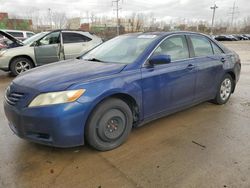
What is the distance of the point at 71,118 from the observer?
8.89ft

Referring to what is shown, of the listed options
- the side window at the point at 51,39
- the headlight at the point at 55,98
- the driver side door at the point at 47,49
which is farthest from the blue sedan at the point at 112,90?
the side window at the point at 51,39

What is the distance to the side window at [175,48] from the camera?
371cm

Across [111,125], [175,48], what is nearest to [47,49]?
[175,48]

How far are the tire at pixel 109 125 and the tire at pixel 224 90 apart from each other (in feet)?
7.90

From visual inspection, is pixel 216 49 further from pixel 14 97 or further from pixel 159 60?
pixel 14 97

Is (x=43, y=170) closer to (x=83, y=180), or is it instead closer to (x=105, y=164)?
(x=83, y=180)

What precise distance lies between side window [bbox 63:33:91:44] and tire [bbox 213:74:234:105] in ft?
18.8

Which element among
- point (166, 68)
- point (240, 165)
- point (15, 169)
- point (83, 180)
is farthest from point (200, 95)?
point (15, 169)

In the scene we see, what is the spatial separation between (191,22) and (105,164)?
101 meters

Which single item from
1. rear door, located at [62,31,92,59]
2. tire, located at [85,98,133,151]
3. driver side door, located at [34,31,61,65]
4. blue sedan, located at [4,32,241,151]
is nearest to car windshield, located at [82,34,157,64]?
blue sedan, located at [4,32,241,151]

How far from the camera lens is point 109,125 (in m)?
3.12

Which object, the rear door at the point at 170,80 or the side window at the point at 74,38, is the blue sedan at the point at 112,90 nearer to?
the rear door at the point at 170,80

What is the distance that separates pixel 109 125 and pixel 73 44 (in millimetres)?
6293

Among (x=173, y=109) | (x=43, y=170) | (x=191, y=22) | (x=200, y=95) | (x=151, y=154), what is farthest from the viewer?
(x=191, y=22)
